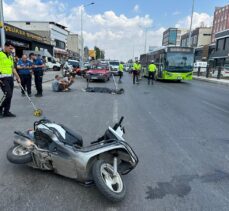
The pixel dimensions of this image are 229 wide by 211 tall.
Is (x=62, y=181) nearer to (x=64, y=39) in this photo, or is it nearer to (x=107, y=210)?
(x=107, y=210)

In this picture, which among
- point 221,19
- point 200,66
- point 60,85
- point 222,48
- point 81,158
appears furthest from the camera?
point 221,19

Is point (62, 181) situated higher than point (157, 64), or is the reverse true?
point (157, 64)

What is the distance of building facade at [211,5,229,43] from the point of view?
267ft

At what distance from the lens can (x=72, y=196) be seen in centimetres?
282

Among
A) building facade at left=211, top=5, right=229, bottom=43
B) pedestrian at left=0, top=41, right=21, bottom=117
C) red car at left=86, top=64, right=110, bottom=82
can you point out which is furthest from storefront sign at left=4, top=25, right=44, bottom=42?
building facade at left=211, top=5, right=229, bottom=43

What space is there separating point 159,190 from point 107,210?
86 centimetres

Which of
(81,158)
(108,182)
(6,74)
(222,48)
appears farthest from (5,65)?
(222,48)

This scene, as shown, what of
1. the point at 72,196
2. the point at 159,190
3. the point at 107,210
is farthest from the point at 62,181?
the point at 159,190

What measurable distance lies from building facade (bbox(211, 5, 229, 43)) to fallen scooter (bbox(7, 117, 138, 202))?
91253 millimetres

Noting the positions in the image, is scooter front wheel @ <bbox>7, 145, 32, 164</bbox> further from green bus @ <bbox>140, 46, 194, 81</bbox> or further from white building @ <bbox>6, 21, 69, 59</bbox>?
white building @ <bbox>6, 21, 69, 59</bbox>

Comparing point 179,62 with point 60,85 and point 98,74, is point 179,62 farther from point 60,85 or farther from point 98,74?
point 60,85

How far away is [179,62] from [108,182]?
60.1 ft

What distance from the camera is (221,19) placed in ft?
→ 279

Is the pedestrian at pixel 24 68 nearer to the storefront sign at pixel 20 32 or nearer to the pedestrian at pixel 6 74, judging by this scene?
the pedestrian at pixel 6 74
